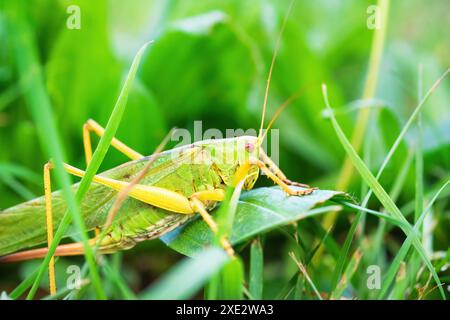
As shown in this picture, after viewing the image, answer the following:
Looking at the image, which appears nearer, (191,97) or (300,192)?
(300,192)

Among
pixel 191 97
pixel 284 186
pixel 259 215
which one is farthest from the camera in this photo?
pixel 191 97

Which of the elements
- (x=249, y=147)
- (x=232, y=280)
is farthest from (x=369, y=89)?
(x=232, y=280)

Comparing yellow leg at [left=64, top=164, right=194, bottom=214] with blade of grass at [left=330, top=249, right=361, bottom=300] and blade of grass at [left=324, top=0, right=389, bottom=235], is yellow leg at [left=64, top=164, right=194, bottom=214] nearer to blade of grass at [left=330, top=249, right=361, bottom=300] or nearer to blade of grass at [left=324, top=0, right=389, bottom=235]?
blade of grass at [left=330, top=249, right=361, bottom=300]

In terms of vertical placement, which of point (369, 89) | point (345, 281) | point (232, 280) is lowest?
point (345, 281)

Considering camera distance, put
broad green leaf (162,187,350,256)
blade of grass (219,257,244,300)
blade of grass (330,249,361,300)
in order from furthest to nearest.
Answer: blade of grass (330,249,361,300), broad green leaf (162,187,350,256), blade of grass (219,257,244,300)

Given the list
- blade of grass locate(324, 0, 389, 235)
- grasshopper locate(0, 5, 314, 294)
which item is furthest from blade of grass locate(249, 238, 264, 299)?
blade of grass locate(324, 0, 389, 235)

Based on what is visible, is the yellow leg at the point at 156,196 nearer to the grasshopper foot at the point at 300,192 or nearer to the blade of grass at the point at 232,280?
the grasshopper foot at the point at 300,192

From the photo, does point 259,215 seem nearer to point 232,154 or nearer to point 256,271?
point 256,271

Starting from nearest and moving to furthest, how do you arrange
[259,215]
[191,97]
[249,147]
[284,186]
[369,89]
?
[259,215] → [284,186] → [249,147] → [369,89] → [191,97]
